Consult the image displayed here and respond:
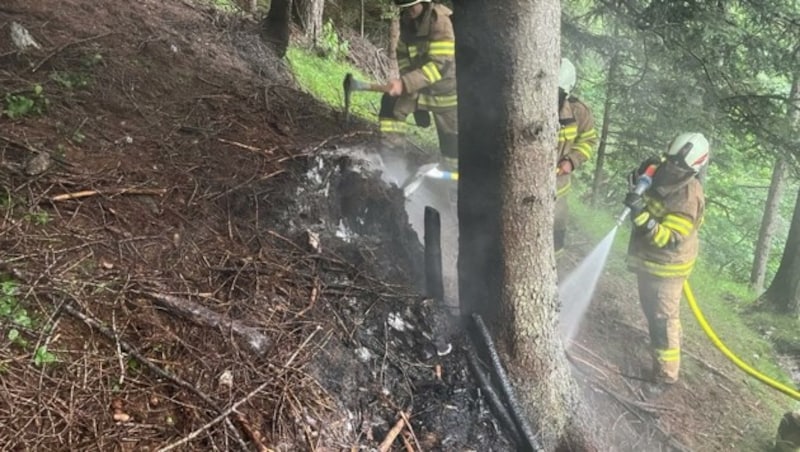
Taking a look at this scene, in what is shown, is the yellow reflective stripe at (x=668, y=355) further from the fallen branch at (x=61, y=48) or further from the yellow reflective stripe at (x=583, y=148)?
the fallen branch at (x=61, y=48)

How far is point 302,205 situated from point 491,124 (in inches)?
59.0

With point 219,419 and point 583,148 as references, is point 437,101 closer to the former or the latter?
point 583,148

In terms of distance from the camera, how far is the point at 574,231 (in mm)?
8992

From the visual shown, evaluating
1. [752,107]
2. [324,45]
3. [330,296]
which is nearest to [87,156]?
[330,296]

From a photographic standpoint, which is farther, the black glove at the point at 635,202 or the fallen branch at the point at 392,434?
the black glove at the point at 635,202

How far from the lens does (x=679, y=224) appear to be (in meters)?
5.24

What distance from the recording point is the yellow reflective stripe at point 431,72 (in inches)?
233

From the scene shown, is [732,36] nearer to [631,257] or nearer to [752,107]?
[752,107]

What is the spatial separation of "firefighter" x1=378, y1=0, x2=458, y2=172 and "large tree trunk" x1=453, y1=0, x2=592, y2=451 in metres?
2.40

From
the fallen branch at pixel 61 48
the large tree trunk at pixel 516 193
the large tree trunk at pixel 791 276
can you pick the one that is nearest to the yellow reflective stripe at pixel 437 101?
the large tree trunk at pixel 516 193

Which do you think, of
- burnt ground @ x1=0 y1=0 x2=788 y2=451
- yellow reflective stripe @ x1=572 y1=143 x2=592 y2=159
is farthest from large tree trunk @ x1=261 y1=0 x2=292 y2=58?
yellow reflective stripe @ x1=572 y1=143 x2=592 y2=159

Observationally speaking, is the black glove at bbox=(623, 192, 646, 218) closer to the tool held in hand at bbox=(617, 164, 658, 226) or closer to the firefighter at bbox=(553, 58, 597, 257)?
the tool held in hand at bbox=(617, 164, 658, 226)

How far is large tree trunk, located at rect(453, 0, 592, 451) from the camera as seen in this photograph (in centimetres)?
335

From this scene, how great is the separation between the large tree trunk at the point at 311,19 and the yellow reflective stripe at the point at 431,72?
3772mm
